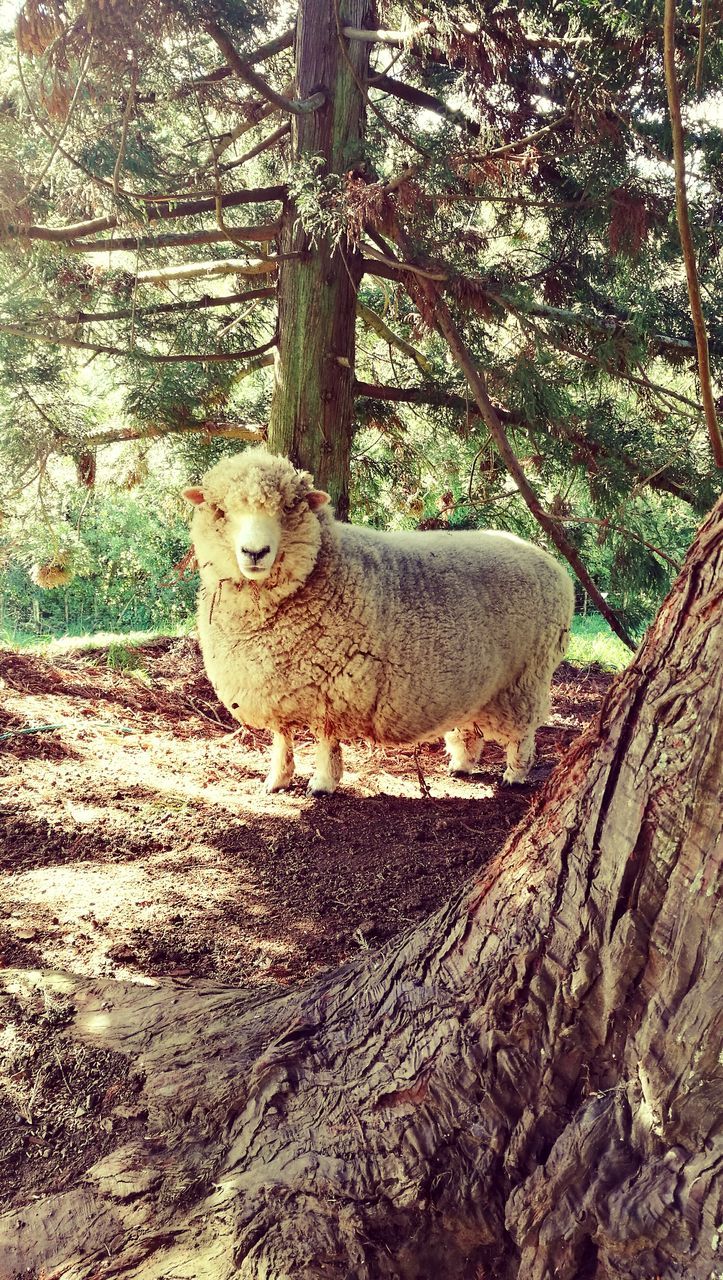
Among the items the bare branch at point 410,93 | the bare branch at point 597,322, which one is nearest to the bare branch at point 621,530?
the bare branch at point 597,322

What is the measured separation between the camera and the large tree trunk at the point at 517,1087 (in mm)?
1240

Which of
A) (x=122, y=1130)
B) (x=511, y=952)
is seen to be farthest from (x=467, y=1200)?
(x=122, y=1130)

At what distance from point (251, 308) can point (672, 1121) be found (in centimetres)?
496

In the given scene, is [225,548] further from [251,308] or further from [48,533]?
[251,308]

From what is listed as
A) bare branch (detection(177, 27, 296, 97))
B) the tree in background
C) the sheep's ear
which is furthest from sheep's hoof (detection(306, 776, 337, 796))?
bare branch (detection(177, 27, 296, 97))

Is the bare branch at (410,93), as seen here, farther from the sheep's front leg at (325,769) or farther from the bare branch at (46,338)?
the sheep's front leg at (325,769)

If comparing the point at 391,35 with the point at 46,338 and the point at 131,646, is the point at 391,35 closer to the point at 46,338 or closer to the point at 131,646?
the point at 46,338

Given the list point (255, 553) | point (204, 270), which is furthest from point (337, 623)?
point (204, 270)

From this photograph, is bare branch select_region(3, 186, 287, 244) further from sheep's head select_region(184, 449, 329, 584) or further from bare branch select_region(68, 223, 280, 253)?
sheep's head select_region(184, 449, 329, 584)

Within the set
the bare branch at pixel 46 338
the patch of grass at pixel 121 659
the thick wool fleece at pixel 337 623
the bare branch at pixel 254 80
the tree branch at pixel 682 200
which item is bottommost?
the patch of grass at pixel 121 659

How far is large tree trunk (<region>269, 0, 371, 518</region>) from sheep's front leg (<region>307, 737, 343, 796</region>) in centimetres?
135

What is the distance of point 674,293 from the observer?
4.52 m

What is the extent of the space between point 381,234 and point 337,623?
196 centimetres

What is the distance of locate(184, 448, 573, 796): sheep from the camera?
12.1 ft
